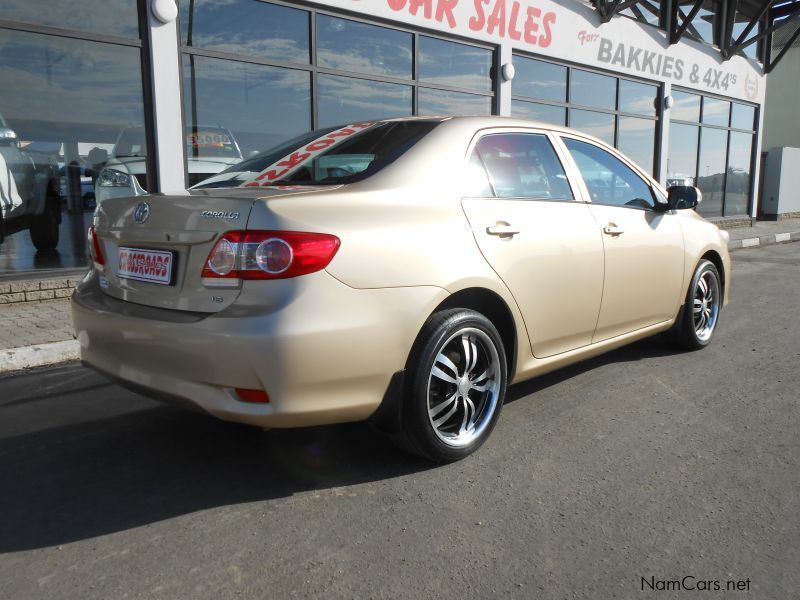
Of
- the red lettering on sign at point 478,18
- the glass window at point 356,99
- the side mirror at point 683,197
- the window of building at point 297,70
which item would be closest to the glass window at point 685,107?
the red lettering on sign at point 478,18

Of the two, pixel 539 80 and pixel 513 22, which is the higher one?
pixel 513 22

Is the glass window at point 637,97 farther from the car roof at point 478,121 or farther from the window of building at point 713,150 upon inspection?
the car roof at point 478,121

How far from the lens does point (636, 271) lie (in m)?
3.96

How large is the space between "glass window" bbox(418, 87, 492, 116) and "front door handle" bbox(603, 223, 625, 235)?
676cm

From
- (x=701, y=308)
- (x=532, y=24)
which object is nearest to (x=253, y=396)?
(x=701, y=308)

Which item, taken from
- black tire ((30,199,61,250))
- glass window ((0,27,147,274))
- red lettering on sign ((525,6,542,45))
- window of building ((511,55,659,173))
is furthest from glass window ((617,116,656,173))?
black tire ((30,199,61,250))

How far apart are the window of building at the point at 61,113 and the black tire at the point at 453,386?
5641 mm

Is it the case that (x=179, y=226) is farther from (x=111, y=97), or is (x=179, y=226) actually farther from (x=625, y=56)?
(x=625, y=56)

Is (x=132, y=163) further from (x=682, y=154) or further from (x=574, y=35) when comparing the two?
(x=682, y=154)

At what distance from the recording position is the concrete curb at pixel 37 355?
14.7 ft

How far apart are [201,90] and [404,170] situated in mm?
5628

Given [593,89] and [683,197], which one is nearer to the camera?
[683,197]

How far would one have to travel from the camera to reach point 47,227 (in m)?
7.22

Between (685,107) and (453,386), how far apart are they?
1527 centimetres
